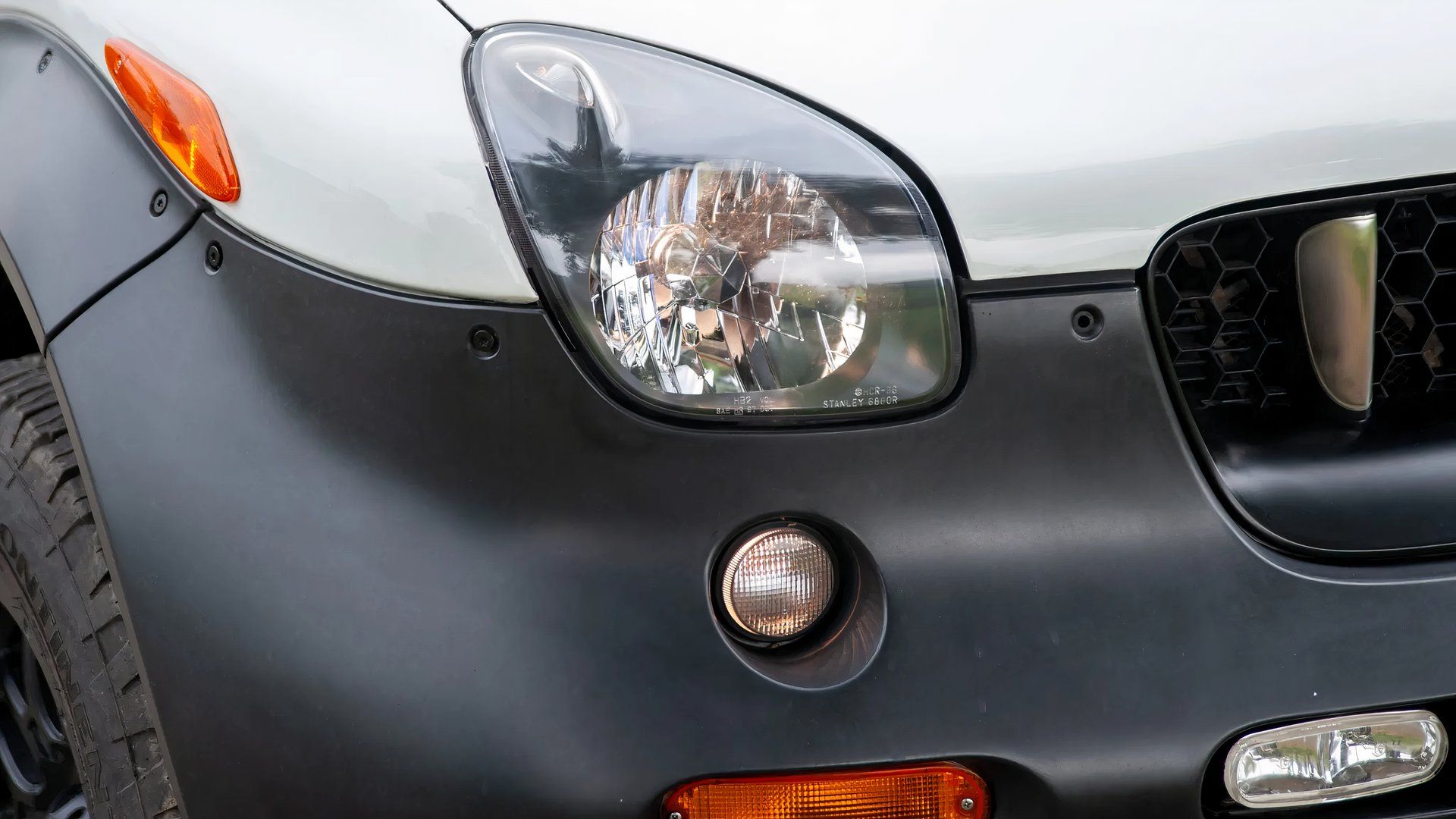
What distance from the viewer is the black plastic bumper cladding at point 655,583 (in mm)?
1153

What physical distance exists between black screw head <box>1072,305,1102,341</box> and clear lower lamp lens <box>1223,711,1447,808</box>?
438 millimetres

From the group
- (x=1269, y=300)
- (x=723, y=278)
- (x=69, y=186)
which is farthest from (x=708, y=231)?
(x=69, y=186)

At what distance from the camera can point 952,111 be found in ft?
3.84

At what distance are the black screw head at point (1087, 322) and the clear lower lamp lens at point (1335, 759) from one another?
44 centimetres

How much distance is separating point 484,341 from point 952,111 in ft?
1.68

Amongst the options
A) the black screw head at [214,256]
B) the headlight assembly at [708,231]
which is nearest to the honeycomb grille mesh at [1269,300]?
the headlight assembly at [708,231]

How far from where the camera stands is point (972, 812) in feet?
Result: 3.99

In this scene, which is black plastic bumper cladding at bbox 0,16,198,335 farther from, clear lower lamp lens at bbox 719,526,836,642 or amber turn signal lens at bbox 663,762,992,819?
amber turn signal lens at bbox 663,762,992,819

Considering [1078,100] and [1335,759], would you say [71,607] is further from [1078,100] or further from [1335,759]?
[1335,759]

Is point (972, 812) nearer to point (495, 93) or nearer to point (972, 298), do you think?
point (972, 298)

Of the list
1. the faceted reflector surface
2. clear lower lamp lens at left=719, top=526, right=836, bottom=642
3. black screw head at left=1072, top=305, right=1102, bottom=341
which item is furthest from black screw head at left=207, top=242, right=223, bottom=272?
black screw head at left=1072, top=305, right=1102, bottom=341

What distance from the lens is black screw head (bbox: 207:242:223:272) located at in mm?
1221

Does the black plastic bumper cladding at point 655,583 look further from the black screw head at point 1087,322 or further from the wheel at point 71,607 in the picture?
the wheel at point 71,607

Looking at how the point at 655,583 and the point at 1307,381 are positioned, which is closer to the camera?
the point at 655,583
